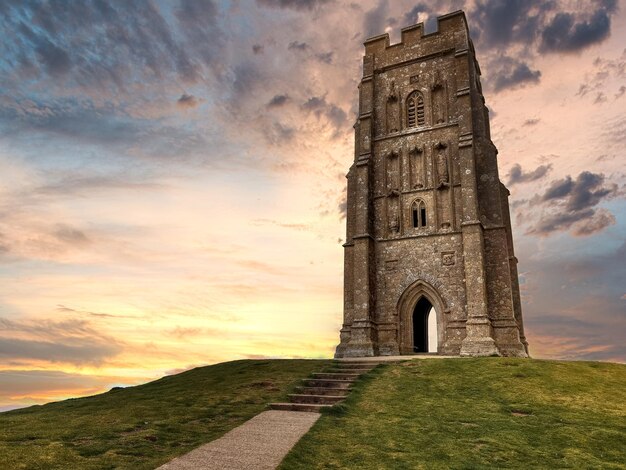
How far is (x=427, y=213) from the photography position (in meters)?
29.2

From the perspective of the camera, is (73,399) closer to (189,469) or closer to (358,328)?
(189,469)

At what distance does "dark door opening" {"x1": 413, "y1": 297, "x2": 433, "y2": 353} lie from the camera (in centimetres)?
3023

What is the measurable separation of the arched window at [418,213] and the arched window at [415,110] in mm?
5921

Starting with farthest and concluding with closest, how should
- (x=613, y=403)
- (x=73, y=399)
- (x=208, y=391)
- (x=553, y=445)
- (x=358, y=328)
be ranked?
(x=358, y=328)
(x=73, y=399)
(x=208, y=391)
(x=613, y=403)
(x=553, y=445)

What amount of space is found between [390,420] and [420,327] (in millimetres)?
19062

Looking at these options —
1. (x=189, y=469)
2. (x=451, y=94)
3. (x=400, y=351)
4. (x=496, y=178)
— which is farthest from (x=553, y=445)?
(x=451, y=94)

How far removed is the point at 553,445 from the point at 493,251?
17.6 m

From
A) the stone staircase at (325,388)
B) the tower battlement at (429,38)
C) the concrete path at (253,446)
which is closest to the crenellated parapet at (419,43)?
the tower battlement at (429,38)

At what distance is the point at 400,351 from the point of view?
27.2m

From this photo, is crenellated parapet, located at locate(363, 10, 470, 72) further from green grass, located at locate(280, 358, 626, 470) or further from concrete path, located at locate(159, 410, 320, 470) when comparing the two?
concrete path, located at locate(159, 410, 320, 470)

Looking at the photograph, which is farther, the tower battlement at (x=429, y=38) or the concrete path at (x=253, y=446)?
the tower battlement at (x=429, y=38)

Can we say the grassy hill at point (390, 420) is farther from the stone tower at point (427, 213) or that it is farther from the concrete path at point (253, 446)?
the stone tower at point (427, 213)

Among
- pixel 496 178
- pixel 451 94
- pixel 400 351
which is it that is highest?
pixel 451 94

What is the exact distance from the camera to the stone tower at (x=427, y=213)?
86.0 ft
